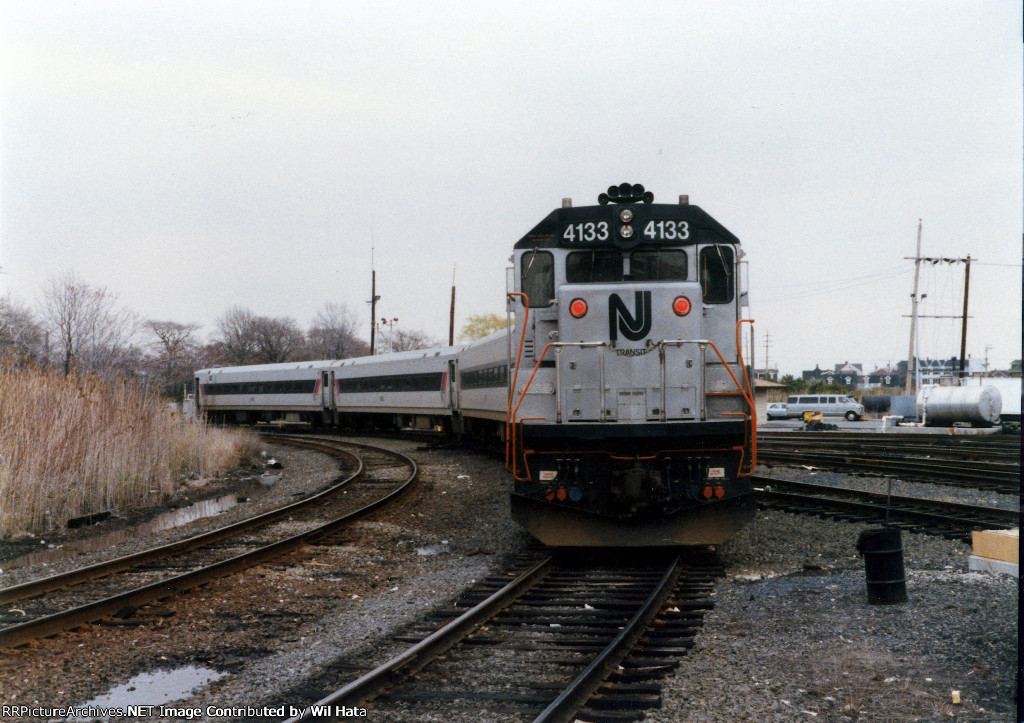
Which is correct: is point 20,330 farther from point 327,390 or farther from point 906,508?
point 906,508

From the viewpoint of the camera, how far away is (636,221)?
7906mm

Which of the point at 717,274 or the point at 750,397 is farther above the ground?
the point at 717,274

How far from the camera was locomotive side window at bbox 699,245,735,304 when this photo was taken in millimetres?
8078

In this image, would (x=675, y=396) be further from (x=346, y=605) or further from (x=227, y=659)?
(x=227, y=659)

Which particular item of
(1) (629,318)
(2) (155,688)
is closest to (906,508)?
(1) (629,318)

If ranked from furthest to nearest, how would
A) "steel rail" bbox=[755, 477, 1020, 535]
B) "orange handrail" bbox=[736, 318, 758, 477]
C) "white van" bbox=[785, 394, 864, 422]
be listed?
"white van" bbox=[785, 394, 864, 422] → "steel rail" bbox=[755, 477, 1020, 535] → "orange handrail" bbox=[736, 318, 758, 477]

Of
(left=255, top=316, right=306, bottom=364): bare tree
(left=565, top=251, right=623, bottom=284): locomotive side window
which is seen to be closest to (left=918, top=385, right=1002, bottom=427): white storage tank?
(left=565, top=251, right=623, bottom=284): locomotive side window

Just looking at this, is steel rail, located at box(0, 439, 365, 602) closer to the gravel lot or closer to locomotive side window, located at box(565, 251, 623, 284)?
the gravel lot

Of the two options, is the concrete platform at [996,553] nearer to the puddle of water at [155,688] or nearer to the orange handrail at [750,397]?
the orange handrail at [750,397]

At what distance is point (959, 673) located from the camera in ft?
15.5

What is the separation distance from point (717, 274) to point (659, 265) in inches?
23.5

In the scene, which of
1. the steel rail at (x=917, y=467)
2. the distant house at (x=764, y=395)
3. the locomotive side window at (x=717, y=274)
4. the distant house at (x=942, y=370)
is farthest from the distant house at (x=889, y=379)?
the locomotive side window at (x=717, y=274)

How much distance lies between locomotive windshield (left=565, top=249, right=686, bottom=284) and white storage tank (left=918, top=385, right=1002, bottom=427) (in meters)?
28.6

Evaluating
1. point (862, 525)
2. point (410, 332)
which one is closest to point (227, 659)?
point (862, 525)
